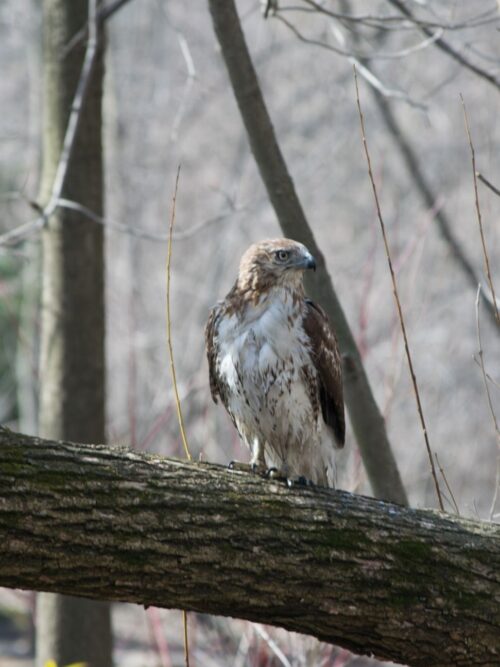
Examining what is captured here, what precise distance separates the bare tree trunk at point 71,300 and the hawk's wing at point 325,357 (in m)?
1.50

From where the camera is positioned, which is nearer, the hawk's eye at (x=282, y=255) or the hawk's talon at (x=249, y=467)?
the hawk's talon at (x=249, y=467)

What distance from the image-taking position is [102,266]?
5734mm

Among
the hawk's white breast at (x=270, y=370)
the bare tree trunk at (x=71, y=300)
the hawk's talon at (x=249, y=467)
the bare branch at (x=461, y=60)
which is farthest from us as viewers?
the bare tree trunk at (x=71, y=300)

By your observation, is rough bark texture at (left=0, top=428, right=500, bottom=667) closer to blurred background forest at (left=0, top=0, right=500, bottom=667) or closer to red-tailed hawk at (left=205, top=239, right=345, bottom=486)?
red-tailed hawk at (left=205, top=239, right=345, bottom=486)

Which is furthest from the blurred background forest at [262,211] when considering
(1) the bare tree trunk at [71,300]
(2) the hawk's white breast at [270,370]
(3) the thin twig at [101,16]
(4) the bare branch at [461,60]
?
(2) the hawk's white breast at [270,370]

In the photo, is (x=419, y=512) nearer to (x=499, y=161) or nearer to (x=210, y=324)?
(x=210, y=324)

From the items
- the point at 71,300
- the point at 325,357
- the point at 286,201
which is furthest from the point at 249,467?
the point at 71,300

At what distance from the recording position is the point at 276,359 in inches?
170

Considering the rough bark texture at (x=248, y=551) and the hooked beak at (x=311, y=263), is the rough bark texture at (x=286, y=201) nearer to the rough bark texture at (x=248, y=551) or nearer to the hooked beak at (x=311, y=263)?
the hooked beak at (x=311, y=263)

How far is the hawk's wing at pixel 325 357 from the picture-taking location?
4.44 meters

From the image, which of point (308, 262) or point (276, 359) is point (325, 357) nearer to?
point (276, 359)

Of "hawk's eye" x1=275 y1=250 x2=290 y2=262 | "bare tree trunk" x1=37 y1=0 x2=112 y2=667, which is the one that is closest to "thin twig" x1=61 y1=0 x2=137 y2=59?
"bare tree trunk" x1=37 y1=0 x2=112 y2=667

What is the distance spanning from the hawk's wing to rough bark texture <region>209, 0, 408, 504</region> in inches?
2.4

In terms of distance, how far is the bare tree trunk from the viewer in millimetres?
5461
